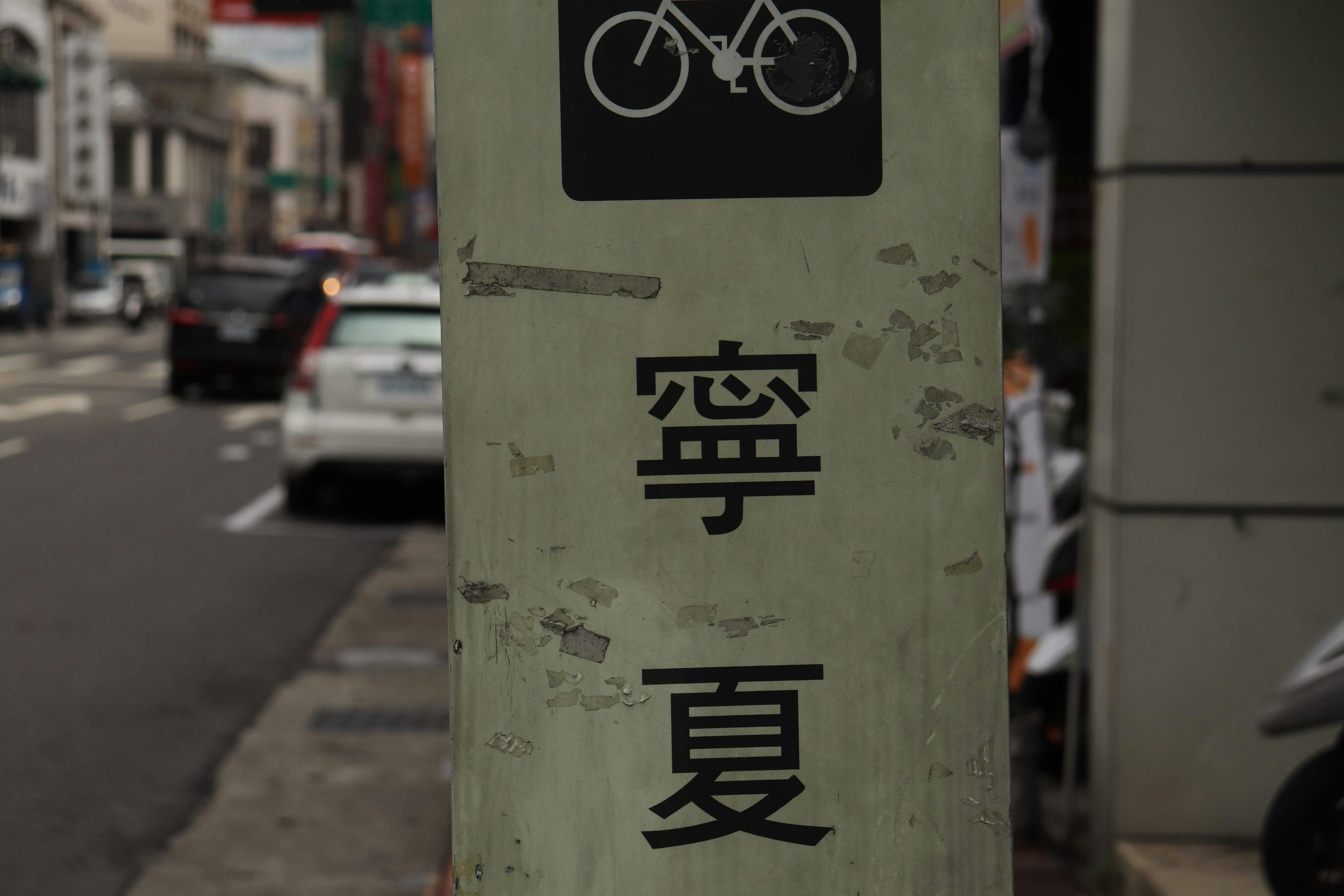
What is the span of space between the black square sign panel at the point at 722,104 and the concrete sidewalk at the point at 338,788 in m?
2.88

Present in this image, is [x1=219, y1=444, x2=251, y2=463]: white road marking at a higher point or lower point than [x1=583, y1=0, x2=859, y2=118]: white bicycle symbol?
lower

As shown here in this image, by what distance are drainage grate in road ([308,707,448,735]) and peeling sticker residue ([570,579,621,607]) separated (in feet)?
15.9

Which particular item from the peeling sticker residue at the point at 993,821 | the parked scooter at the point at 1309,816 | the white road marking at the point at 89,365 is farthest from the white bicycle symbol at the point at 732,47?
the white road marking at the point at 89,365

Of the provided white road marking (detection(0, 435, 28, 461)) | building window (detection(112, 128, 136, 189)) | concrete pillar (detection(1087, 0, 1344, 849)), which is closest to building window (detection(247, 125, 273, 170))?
building window (detection(112, 128, 136, 189))

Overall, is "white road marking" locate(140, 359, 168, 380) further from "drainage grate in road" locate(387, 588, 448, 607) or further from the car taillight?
Result: "drainage grate in road" locate(387, 588, 448, 607)

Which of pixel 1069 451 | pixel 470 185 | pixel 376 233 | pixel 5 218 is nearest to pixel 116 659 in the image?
pixel 1069 451

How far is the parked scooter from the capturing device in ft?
11.3

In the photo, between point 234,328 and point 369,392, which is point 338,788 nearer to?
point 369,392

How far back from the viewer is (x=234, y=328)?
71.7ft

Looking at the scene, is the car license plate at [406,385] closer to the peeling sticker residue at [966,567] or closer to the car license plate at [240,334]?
the peeling sticker residue at [966,567]

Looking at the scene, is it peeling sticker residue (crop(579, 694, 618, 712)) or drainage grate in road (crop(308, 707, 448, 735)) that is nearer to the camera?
peeling sticker residue (crop(579, 694, 618, 712))

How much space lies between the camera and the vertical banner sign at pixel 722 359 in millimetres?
1690

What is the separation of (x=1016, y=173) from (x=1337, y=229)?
2168 millimetres

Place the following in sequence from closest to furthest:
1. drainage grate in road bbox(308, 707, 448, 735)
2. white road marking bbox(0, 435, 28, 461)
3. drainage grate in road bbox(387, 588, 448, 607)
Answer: drainage grate in road bbox(308, 707, 448, 735) < drainage grate in road bbox(387, 588, 448, 607) < white road marking bbox(0, 435, 28, 461)
